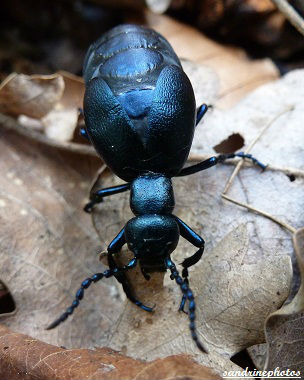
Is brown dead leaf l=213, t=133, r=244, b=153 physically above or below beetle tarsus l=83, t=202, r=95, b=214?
above

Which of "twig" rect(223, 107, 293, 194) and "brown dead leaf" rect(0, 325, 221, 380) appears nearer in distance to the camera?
"brown dead leaf" rect(0, 325, 221, 380)

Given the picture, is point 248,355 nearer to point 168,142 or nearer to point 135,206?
point 135,206

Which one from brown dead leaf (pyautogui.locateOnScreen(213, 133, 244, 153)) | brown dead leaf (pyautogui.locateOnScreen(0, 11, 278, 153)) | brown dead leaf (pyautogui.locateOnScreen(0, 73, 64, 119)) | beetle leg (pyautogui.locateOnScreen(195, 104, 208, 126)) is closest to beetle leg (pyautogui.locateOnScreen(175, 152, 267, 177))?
brown dead leaf (pyautogui.locateOnScreen(213, 133, 244, 153))

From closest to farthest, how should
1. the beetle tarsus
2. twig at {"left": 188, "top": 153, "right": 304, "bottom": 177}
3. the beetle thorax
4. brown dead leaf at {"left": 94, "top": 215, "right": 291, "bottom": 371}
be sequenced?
brown dead leaf at {"left": 94, "top": 215, "right": 291, "bottom": 371}
the beetle thorax
twig at {"left": 188, "top": 153, "right": 304, "bottom": 177}
the beetle tarsus

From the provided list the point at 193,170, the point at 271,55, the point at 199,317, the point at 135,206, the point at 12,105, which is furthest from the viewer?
the point at 271,55

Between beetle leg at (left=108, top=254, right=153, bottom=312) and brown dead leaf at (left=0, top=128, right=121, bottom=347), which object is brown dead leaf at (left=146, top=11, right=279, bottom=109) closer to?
brown dead leaf at (left=0, top=128, right=121, bottom=347)

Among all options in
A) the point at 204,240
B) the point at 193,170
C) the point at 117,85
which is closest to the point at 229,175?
the point at 193,170

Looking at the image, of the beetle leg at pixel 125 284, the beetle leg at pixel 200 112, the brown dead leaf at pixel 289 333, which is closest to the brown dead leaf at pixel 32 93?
the beetle leg at pixel 200 112
